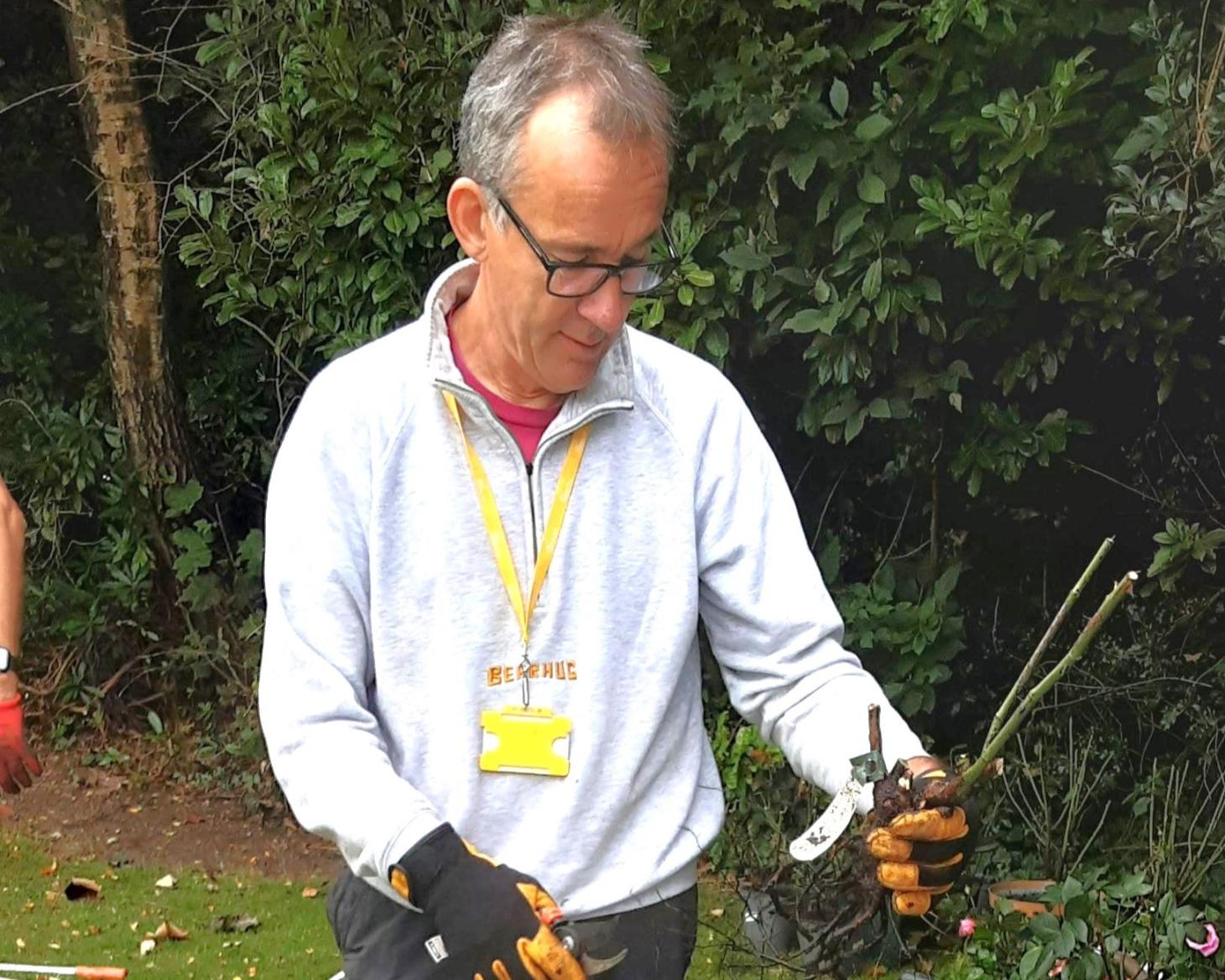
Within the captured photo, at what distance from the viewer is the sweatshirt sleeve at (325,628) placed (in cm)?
225

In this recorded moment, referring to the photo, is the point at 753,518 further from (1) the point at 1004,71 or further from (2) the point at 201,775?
(2) the point at 201,775

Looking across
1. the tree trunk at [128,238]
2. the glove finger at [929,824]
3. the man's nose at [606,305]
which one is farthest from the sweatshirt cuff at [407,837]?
the tree trunk at [128,238]

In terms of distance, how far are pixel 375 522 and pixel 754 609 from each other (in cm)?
56

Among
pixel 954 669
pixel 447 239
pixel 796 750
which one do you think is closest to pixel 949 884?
pixel 796 750

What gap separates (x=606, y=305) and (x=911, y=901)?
905 mm

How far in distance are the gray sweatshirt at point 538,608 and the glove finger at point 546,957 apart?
0.77ft

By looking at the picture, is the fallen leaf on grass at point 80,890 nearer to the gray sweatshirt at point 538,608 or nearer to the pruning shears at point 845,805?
the gray sweatshirt at point 538,608

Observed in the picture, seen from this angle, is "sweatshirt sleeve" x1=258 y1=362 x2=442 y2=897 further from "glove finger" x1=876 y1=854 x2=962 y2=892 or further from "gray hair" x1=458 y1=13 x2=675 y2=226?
"glove finger" x1=876 y1=854 x2=962 y2=892

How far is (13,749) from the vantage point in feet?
12.4

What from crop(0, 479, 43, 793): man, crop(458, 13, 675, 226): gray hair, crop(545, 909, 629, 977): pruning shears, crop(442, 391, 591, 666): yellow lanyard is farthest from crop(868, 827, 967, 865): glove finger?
crop(0, 479, 43, 793): man

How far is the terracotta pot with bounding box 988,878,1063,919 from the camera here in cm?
412

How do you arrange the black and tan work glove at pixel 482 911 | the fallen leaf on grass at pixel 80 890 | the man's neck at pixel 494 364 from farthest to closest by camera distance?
the fallen leaf on grass at pixel 80 890 → the man's neck at pixel 494 364 → the black and tan work glove at pixel 482 911

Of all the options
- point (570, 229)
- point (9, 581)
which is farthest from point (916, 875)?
point (9, 581)

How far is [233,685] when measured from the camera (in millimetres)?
7109
